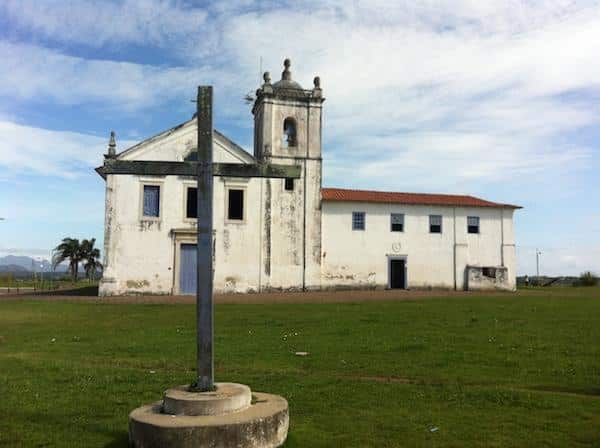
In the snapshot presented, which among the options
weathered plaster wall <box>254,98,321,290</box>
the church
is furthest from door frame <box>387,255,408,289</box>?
weathered plaster wall <box>254,98,321,290</box>

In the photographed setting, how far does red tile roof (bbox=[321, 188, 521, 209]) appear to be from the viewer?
103 ft

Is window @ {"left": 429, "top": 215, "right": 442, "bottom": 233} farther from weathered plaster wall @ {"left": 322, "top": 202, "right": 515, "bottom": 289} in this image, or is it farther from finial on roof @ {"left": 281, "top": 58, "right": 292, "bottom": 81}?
finial on roof @ {"left": 281, "top": 58, "right": 292, "bottom": 81}

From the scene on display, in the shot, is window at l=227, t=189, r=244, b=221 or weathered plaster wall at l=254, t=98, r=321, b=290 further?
weathered plaster wall at l=254, t=98, r=321, b=290

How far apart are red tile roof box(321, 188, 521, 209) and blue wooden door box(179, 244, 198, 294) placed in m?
7.94

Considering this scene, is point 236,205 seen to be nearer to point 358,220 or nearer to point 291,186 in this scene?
point 291,186

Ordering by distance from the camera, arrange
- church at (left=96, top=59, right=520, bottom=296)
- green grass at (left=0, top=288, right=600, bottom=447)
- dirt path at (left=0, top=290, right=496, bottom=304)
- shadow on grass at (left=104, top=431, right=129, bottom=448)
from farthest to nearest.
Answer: church at (left=96, top=59, right=520, bottom=296) → dirt path at (left=0, top=290, right=496, bottom=304) → green grass at (left=0, top=288, right=600, bottom=447) → shadow on grass at (left=104, top=431, right=129, bottom=448)

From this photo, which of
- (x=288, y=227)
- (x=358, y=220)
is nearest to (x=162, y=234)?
(x=288, y=227)

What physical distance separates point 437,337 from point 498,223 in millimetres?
23767

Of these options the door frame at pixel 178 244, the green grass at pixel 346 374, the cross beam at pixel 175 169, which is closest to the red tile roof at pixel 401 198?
the door frame at pixel 178 244

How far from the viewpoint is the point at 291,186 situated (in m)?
29.7

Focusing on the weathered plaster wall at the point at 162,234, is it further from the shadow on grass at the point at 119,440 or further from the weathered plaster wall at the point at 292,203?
the shadow on grass at the point at 119,440

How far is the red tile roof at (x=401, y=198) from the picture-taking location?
31469mm

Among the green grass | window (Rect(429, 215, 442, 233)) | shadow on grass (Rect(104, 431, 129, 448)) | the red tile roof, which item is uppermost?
the red tile roof

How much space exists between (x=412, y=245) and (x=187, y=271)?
12.8 m
